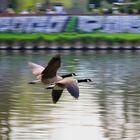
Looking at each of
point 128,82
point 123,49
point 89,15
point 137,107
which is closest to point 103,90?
point 128,82

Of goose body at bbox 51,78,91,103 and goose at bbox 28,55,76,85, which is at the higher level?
goose at bbox 28,55,76,85

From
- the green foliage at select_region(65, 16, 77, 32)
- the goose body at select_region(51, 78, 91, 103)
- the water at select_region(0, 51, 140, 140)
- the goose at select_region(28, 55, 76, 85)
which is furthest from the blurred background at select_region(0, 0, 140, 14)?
the goose body at select_region(51, 78, 91, 103)

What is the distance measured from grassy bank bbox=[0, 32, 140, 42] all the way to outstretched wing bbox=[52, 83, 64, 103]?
3691 cm

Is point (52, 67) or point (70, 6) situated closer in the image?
point (52, 67)

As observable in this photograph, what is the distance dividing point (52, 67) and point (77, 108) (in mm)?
9845

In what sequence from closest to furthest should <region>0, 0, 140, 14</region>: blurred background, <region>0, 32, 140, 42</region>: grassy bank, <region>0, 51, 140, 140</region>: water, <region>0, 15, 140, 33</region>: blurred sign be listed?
1. <region>0, 51, 140, 140</region>: water
2. <region>0, 32, 140, 42</region>: grassy bank
3. <region>0, 15, 140, 33</region>: blurred sign
4. <region>0, 0, 140, 14</region>: blurred background

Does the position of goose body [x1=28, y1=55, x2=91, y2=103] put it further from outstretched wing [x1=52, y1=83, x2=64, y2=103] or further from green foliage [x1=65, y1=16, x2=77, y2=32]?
green foliage [x1=65, y1=16, x2=77, y2=32]

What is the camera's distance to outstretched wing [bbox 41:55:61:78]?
10.7 metres

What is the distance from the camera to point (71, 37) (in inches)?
1925

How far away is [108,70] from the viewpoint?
3356cm

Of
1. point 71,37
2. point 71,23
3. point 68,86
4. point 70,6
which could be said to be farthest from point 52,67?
point 70,6

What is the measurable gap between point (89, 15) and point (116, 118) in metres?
33.6

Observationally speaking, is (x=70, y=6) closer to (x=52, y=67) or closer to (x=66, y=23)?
(x=66, y=23)

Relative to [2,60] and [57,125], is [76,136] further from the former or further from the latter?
[2,60]
